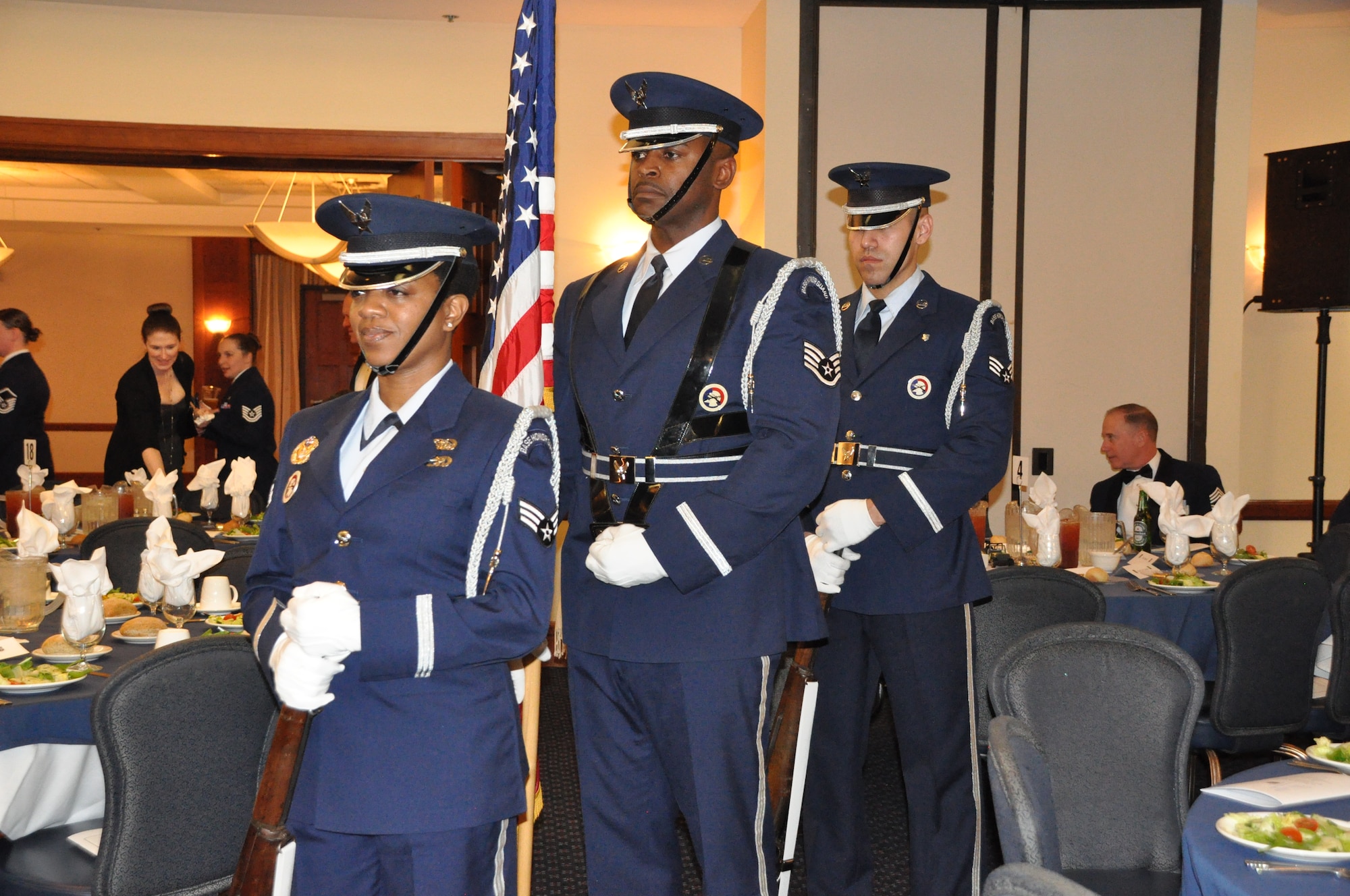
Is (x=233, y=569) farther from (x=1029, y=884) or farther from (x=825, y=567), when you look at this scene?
(x=1029, y=884)

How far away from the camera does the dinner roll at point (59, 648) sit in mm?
2686

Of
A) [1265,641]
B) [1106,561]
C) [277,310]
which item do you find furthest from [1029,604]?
[277,310]

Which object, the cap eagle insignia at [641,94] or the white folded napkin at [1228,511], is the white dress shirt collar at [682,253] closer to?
the cap eagle insignia at [641,94]

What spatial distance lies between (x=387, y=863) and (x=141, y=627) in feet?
5.01

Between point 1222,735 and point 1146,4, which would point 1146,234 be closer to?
point 1146,4

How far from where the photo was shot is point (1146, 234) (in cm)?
618

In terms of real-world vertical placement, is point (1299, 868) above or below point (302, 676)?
below

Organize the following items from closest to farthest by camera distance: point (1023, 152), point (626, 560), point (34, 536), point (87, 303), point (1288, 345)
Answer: point (626, 560), point (34, 536), point (1023, 152), point (1288, 345), point (87, 303)

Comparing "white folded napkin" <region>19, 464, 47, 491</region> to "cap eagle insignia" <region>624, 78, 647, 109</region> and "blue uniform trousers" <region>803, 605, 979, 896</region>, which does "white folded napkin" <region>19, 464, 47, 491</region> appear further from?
"cap eagle insignia" <region>624, 78, 647, 109</region>

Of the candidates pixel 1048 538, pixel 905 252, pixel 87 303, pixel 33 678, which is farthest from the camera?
pixel 87 303

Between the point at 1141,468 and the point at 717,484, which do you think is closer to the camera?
the point at 717,484

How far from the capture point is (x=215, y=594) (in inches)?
127

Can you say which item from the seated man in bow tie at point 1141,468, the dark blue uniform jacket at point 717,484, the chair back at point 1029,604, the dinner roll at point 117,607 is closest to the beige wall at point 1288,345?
the seated man in bow tie at point 1141,468

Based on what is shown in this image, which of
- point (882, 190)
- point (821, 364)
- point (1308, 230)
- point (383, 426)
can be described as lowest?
point (383, 426)
